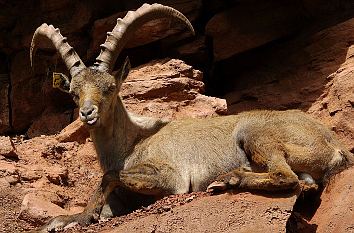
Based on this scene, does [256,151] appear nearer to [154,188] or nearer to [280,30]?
[154,188]

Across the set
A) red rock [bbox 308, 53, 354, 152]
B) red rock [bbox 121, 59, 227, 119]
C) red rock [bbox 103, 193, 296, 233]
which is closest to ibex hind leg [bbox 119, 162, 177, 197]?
red rock [bbox 103, 193, 296, 233]

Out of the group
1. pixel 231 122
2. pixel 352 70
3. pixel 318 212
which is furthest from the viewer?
pixel 352 70

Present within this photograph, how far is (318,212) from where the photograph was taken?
10445 millimetres

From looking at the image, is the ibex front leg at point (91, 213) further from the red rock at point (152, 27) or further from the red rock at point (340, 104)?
the red rock at point (152, 27)

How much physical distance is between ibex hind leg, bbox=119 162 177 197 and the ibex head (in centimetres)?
87

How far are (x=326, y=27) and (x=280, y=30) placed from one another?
0.94 meters

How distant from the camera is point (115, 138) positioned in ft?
39.3

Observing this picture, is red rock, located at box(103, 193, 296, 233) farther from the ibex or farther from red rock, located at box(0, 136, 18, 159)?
red rock, located at box(0, 136, 18, 159)

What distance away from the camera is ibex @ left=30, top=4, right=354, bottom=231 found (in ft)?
35.0

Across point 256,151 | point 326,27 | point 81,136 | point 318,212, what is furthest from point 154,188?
point 326,27

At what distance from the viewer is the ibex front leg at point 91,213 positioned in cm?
1068

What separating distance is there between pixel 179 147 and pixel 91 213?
5.79ft

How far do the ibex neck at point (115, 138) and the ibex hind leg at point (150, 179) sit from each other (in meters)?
0.73

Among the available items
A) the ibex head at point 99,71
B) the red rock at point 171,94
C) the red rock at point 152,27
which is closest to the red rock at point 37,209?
the ibex head at point 99,71
